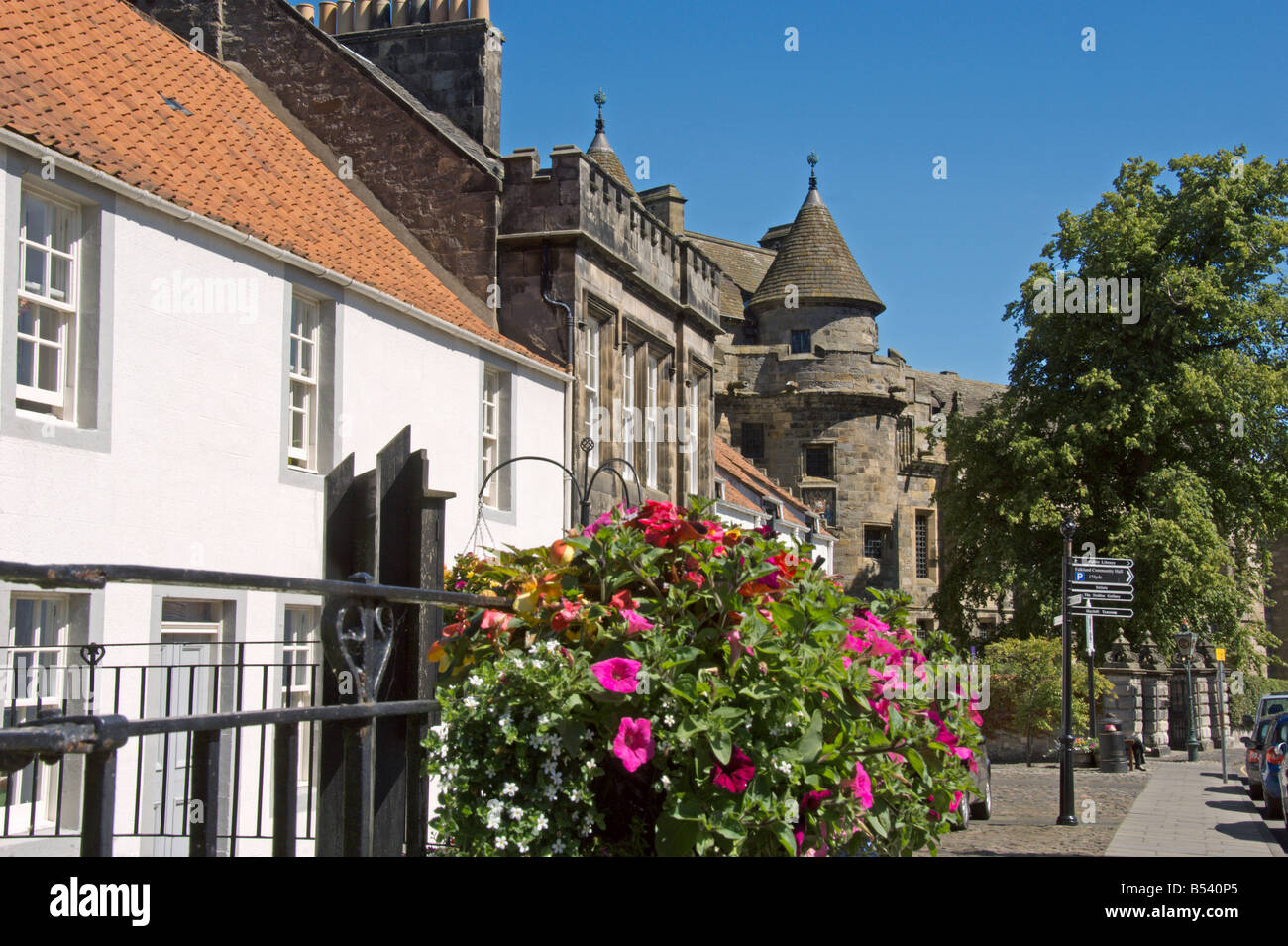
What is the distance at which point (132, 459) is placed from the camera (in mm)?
11188

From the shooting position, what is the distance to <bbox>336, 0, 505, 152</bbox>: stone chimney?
73.8 feet

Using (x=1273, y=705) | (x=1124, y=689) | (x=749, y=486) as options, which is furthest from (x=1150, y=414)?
(x=749, y=486)

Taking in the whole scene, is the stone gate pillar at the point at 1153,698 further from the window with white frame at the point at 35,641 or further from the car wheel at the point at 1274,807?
the window with white frame at the point at 35,641

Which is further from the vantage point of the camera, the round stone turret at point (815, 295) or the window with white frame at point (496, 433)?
the round stone turret at point (815, 295)

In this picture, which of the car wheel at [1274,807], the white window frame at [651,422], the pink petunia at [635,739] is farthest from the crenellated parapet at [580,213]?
the pink petunia at [635,739]

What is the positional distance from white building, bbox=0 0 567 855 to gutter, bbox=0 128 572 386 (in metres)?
0.03

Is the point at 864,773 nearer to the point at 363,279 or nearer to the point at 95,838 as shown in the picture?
the point at 95,838

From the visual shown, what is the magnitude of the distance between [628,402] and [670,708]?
20.7m

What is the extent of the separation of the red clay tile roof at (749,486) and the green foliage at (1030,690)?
26.4 feet

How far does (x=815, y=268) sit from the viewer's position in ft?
181

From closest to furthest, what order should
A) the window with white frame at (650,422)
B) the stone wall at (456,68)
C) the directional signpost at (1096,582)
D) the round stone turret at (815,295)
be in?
the directional signpost at (1096,582)
the stone wall at (456,68)
the window with white frame at (650,422)
the round stone turret at (815,295)

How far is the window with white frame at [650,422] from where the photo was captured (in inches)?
969

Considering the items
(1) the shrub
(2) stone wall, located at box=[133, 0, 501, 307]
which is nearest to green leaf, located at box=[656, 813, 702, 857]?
(1) the shrub

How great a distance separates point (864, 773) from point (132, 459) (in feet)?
30.2
